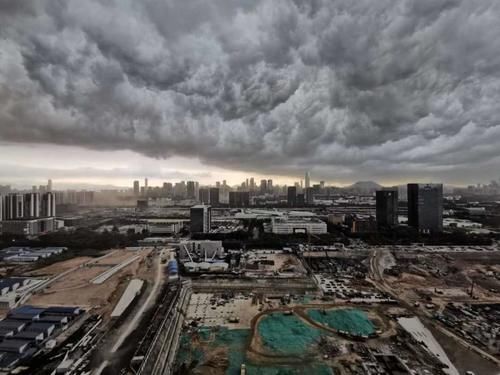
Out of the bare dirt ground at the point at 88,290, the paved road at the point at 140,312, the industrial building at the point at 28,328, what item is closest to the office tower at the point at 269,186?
the bare dirt ground at the point at 88,290

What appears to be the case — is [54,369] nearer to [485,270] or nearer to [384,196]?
[485,270]

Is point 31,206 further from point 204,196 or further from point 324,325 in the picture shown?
point 324,325

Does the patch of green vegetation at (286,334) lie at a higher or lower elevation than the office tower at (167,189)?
lower

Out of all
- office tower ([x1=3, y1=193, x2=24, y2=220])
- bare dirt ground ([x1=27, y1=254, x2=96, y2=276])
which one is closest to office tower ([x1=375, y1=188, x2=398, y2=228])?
bare dirt ground ([x1=27, y1=254, x2=96, y2=276])

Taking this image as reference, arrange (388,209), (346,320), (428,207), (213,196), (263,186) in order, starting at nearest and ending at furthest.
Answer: (346,320) < (428,207) < (388,209) < (213,196) < (263,186)

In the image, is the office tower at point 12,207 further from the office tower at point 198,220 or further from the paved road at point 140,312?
the paved road at point 140,312

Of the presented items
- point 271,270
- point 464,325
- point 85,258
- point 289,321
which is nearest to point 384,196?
point 271,270

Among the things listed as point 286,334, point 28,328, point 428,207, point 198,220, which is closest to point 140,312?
point 28,328
